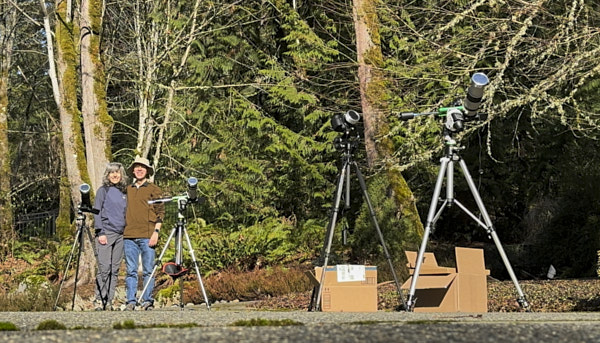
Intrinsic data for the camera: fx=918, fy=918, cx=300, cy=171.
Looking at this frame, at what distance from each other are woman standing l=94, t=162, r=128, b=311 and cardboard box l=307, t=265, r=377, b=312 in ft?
8.64

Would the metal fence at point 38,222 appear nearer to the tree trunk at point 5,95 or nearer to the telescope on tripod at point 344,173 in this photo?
the tree trunk at point 5,95

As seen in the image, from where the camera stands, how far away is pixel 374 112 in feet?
47.4

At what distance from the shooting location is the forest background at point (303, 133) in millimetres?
13844

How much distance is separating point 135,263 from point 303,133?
8.49 meters

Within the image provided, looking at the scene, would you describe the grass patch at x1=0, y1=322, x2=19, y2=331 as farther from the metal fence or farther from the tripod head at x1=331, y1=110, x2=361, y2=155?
the metal fence

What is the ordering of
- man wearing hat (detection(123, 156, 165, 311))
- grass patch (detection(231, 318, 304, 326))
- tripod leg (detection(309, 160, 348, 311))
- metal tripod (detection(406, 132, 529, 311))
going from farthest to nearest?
man wearing hat (detection(123, 156, 165, 311))
tripod leg (detection(309, 160, 348, 311))
metal tripod (detection(406, 132, 529, 311))
grass patch (detection(231, 318, 304, 326))

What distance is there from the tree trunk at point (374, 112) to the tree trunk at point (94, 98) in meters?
4.14

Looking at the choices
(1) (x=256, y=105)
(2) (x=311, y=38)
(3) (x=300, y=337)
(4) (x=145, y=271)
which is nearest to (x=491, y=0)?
(4) (x=145, y=271)

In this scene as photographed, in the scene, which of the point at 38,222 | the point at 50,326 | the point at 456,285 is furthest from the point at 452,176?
the point at 38,222

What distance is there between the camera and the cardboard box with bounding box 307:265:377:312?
331 inches

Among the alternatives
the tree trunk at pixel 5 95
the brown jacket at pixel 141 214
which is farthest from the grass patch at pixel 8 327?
the tree trunk at pixel 5 95

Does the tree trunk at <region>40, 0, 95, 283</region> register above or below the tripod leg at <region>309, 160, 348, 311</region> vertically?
above

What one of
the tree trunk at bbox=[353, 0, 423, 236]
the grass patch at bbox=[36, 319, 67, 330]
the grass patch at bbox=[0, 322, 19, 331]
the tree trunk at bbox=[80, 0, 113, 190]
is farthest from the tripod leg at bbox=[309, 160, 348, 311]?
the tree trunk at bbox=[80, 0, 113, 190]

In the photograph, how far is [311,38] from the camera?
16.6 meters
